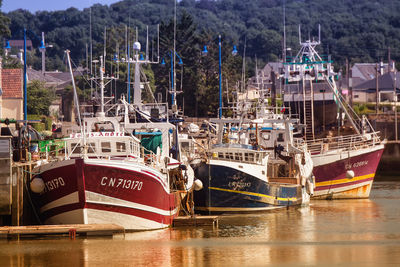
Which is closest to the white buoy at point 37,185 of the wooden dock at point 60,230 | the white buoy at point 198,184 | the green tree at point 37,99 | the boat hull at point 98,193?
the boat hull at point 98,193

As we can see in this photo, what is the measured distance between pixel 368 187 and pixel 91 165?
22.6m

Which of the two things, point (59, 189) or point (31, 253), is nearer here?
point (31, 253)

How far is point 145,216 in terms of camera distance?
93.7ft

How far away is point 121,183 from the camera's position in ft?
88.8

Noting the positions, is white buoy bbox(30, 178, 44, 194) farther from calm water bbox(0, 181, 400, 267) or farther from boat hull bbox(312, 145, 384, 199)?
boat hull bbox(312, 145, 384, 199)

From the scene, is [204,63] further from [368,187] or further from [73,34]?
[73,34]

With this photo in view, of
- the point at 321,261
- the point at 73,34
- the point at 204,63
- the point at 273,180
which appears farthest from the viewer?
the point at 73,34

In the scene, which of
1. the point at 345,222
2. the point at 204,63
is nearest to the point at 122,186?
the point at 345,222

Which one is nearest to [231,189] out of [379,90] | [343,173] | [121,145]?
[121,145]

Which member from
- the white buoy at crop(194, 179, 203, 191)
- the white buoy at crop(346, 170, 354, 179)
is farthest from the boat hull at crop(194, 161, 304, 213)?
the white buoy at crop(346, 170, 354, 179)

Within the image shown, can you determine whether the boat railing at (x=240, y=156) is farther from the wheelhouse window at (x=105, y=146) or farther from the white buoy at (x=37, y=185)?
the white buoy at (x=37, y=185)

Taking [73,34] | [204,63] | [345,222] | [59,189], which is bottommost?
[345,222]

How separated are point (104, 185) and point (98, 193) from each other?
311mm

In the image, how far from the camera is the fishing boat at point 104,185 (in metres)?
26.6
